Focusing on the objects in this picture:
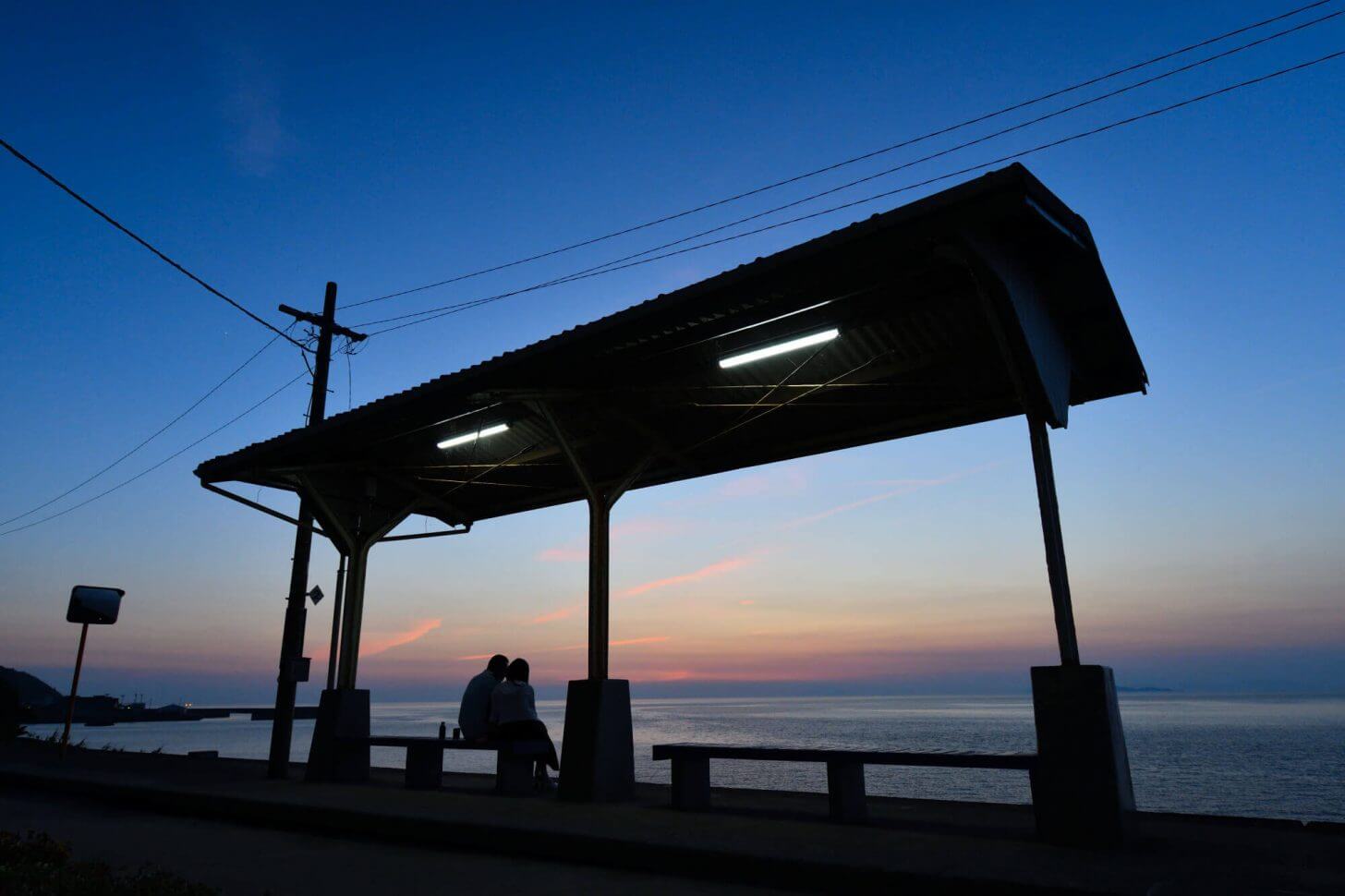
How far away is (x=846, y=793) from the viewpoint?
283 inches

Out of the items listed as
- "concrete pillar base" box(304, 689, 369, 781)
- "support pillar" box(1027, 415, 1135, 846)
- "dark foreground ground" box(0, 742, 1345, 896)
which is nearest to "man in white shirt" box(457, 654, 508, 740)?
"dark foreground ground" box(0, 742, 1345, 896)

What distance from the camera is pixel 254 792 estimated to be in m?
9.48

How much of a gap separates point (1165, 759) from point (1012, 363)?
56.3 meters

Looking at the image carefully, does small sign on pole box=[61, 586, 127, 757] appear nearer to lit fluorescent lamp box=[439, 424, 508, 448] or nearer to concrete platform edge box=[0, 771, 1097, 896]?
concrete platform edge box=[0, 771, 1097, 896]

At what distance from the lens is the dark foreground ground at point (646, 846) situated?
16.5 ft

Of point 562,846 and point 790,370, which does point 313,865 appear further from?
point 790,370

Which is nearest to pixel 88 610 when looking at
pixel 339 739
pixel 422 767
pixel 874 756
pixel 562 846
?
pixel 339 739

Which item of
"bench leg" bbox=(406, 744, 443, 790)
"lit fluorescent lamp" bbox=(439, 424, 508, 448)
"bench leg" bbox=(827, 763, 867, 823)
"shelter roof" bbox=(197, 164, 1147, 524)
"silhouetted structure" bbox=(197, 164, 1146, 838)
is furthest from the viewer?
"lit fluorescent lamp" bbox=(439, 424, 508, 448)

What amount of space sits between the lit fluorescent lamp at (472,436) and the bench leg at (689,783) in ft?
14.8

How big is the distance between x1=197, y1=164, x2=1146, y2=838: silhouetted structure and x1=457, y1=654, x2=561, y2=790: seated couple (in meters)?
1.22

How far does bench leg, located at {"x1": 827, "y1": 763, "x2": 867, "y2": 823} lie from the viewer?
7148 mm

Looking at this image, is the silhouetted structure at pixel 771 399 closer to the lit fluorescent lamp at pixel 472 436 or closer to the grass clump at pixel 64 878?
the lit fluorescent lamp at pixel 472 436

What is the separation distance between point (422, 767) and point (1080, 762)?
7342 millimetres

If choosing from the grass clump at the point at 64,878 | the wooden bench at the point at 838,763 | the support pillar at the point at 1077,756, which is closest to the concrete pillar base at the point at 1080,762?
the support pillar at the point at 1077,756
